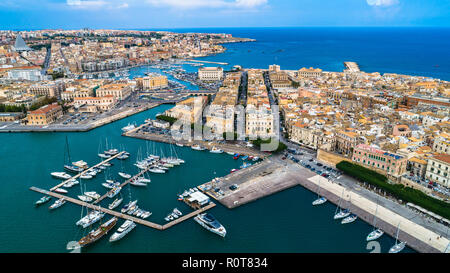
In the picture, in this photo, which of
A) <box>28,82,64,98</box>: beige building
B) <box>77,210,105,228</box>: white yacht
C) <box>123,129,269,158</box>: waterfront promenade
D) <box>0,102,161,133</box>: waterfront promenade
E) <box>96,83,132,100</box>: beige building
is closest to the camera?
<box>77,210,105,228</box>: white yacht

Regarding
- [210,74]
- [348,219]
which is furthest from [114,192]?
[210,74]

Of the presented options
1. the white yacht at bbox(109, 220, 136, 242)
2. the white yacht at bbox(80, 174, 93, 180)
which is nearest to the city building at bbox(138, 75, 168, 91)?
the white yacht at bbox(80, 174, 93, 180)

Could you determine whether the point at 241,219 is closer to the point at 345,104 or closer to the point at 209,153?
the point at 209,153

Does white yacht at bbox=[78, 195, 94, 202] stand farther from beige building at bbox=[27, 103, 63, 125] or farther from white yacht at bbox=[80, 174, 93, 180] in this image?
beige building at bbox=[27, 103, 63, 125]

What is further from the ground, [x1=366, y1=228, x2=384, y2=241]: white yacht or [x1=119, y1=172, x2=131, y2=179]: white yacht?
[x1=119, y1=172, x2=131, y2=179]: white yacht

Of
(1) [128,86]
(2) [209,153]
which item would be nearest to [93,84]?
(1) [128,86]

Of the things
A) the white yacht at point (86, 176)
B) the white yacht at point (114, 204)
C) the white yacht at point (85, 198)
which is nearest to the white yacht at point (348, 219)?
the white yacht at point (114, 204)
